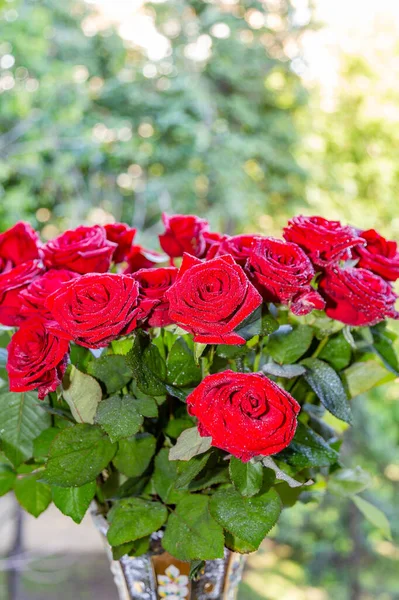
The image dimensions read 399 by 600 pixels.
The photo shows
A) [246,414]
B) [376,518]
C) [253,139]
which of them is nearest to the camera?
[246,414]

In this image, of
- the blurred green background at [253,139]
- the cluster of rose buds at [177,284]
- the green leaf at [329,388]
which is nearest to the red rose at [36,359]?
the cluster of rose buds at [177,284]

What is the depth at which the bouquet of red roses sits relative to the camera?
1.49 ft

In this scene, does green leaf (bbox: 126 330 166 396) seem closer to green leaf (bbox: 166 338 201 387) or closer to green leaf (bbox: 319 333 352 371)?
green leaf (bbox: 166 338 201 387)

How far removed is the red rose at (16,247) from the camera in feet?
1.88

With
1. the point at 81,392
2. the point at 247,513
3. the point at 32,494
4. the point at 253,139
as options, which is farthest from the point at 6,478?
the point at 253,139

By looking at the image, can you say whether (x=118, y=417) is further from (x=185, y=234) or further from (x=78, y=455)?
(x=185, y=234)

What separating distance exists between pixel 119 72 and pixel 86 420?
8.81ft

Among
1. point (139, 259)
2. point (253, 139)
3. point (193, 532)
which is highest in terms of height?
point (139, 259)

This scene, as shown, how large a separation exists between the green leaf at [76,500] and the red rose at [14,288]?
0.51 ft

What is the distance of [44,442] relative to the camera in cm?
55

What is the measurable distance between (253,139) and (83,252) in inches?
109

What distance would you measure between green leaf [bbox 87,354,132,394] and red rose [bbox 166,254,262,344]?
87 millimetres

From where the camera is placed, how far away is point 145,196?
9.66 feet

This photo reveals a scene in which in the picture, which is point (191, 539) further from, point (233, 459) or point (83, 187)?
point (83, 187)
